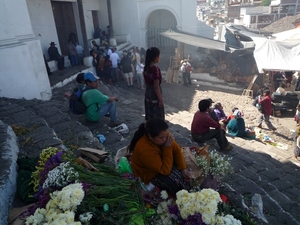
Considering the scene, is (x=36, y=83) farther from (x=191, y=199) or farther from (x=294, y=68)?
(x=294, y=68)

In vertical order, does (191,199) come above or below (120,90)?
above

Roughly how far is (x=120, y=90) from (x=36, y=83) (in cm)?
445

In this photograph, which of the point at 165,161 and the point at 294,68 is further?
the point at 294,68

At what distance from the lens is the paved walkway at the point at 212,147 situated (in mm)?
3724

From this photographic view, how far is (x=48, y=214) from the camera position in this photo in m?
2.11

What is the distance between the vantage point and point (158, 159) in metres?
2.79

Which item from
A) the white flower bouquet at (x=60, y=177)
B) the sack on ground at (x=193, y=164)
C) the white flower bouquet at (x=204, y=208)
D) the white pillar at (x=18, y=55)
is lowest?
the sack on ground at (x=193, y=164)

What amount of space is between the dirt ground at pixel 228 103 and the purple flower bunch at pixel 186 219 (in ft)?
19.5

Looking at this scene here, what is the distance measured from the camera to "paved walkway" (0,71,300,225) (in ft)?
12.2

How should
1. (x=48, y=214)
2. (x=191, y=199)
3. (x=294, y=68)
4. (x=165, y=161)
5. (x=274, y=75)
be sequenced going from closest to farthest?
(x=48, y=214) → (x=191, y=199) → (x=165, y=161) → (x=294, y=68) → (x=274, y=75)

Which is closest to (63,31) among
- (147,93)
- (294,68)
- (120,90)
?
(120,90)

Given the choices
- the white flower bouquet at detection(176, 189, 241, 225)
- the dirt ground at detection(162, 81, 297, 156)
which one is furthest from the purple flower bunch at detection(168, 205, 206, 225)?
the dirt ground at detection(162, 81, 297, 156)

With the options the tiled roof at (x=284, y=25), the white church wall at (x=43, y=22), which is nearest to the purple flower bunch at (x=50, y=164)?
the white church wall at (x=43, y=22)

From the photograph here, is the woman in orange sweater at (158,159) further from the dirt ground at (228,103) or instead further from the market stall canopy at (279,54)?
the market stall canopy at (279,54)
